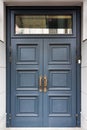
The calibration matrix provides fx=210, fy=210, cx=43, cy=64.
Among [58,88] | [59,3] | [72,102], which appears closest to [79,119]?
[72,102]

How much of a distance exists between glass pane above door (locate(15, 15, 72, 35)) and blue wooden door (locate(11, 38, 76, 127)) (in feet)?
0.61

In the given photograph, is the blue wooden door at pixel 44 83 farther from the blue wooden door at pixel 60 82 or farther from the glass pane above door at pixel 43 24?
the glass pane above door at pixel 43 24

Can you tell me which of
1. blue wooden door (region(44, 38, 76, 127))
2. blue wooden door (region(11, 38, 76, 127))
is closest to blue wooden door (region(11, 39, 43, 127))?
blue wooden door (region(11, 38, 76, 127))

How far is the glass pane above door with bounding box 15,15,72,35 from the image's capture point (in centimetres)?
400

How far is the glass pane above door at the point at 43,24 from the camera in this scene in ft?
13.1

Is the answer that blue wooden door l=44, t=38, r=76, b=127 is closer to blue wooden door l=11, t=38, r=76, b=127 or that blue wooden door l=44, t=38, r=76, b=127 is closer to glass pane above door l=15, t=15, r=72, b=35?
blue wooden door l=11, t=38, r=76, b=127

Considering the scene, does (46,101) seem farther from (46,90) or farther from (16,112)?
(16,112)

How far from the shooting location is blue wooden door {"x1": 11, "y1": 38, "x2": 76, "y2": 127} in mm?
3941

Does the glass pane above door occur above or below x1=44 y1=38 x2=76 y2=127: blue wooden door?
above

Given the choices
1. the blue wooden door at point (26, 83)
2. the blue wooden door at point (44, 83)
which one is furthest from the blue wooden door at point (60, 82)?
the blue wooden door at point (26, 83)

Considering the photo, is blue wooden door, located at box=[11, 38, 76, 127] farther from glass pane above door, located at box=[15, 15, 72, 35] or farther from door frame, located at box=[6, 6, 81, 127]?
glass pane above door, located at box=[15, 15, 72, 35]

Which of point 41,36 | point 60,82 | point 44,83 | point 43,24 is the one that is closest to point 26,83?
point 44,83

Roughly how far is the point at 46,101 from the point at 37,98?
0.18 m

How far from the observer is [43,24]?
403cm
